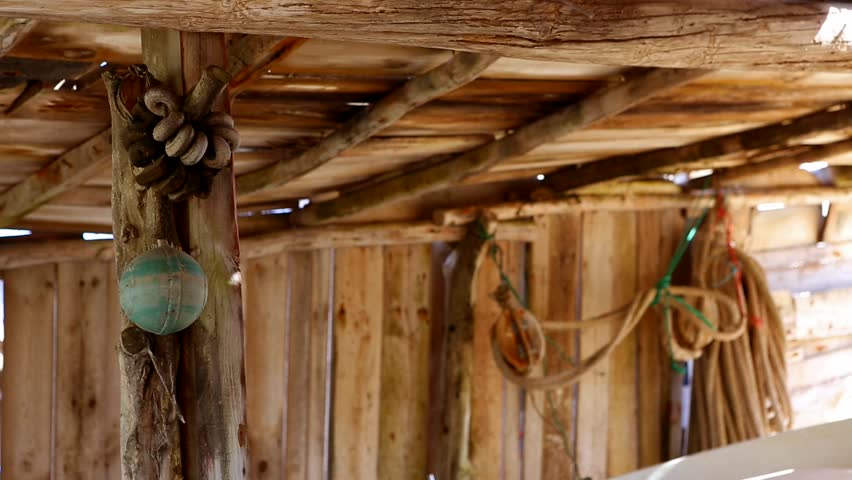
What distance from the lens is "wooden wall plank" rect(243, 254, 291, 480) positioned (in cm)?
312

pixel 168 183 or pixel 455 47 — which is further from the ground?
pixel 455 47

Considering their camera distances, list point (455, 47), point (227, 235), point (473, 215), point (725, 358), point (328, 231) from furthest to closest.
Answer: point (725, 358) → point (473, 215) → point (328, 231) → point (227, 235) → point (455, 47)

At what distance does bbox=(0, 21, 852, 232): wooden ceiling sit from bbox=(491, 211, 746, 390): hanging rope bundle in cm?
61

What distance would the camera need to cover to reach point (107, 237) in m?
2.86

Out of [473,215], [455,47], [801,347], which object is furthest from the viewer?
[801,347]

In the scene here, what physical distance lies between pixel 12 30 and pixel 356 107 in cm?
97

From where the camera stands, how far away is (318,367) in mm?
3281

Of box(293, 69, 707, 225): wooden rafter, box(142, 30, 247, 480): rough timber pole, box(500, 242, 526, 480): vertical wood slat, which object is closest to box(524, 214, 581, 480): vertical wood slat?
box(500, 242, 526, 480): vertical wood slat

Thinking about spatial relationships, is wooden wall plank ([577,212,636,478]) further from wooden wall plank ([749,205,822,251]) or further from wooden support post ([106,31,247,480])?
wooden support post ([106,31,247,480])

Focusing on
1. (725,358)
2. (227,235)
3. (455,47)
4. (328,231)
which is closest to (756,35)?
(455,47)

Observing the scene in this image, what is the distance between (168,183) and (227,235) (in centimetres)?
15

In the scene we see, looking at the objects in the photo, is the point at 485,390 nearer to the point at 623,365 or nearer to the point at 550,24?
the point at 623,365

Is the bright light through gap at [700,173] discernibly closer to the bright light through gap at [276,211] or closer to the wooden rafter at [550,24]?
the bright light through gap at [276,211]

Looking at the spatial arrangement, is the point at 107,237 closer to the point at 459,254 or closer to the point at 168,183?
the point at 459,254
